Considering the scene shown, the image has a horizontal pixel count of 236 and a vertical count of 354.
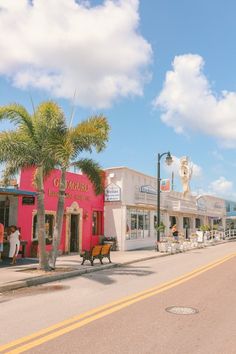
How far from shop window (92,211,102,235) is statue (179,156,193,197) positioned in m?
17.6

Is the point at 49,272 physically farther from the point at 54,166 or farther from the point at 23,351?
the point at 23,351

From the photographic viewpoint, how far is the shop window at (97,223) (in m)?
26.1

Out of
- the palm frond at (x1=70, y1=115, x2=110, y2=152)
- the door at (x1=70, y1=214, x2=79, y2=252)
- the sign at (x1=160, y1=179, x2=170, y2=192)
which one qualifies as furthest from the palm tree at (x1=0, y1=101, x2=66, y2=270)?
the sign at (x1=160, y1=179, x2=170, y2=192)

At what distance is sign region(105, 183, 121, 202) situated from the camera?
2676 cm

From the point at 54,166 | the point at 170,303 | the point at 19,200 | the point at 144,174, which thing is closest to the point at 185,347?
the point at 170,303

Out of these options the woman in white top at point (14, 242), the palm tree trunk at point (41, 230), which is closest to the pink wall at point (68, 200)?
the woman in white top at point (14, 242)

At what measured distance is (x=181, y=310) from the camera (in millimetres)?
8367

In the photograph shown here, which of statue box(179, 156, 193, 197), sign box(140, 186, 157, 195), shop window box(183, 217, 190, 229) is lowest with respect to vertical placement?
shop window box(183, 217, 190, 229)

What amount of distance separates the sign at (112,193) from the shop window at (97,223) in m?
1.13

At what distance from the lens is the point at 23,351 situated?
5.64 m

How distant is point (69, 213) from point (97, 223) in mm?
3899

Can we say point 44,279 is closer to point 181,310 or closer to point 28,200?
point 28,200

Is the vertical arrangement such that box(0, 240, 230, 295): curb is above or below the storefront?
below

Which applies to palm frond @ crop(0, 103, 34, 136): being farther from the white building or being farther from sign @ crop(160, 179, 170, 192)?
sign @ crop(160, 179, 170, 192)
